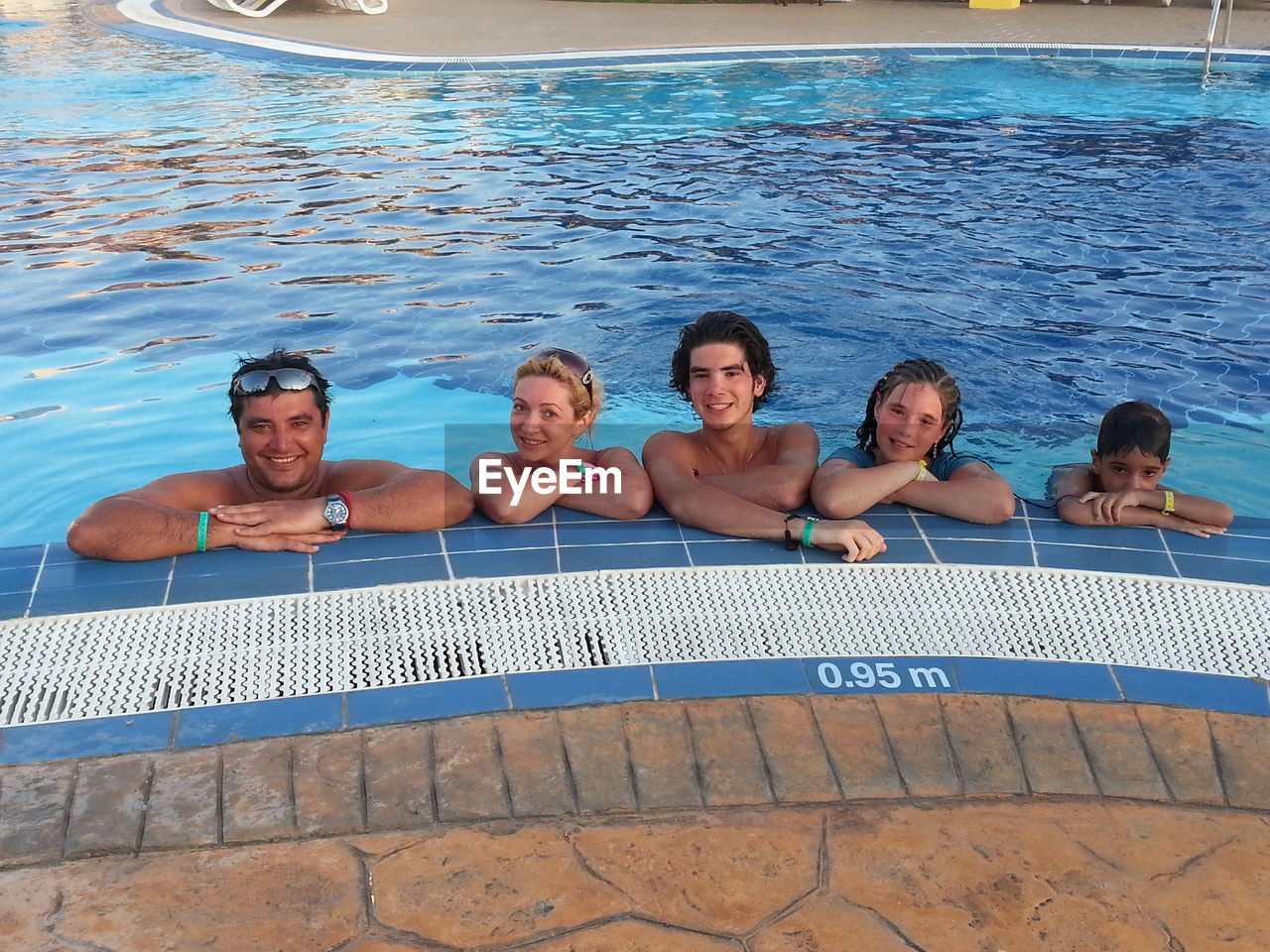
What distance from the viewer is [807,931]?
2.42 meters

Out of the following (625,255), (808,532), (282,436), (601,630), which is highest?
(282,436)

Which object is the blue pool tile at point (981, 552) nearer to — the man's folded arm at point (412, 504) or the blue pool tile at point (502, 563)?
the blue pool tile at point (502, 563)

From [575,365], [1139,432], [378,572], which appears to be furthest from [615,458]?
[1139,432]

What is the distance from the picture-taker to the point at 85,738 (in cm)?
294

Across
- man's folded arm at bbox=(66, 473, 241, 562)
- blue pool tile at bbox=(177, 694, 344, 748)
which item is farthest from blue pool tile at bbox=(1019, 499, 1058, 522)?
man's folded arm at bbox=(66, 473, 241, 562)

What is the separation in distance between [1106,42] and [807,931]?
14358 mm

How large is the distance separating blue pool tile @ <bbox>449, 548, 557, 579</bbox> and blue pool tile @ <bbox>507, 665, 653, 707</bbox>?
0.51m

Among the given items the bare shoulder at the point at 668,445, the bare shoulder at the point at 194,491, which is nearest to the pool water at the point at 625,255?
the bare shoulder at the point at 668,445

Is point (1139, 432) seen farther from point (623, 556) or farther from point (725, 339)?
point (623, 556)

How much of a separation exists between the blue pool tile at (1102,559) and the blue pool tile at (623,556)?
1.11 metres

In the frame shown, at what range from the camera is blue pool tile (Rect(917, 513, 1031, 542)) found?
391 centimetres

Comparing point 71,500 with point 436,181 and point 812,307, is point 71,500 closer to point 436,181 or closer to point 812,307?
point 812,307

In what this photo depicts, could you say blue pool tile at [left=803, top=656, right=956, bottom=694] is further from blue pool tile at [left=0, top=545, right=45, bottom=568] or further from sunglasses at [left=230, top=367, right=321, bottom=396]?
blue pool tile at [left=0, top=545, right=45, bottom=568]

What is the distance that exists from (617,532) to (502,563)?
1.35ft
